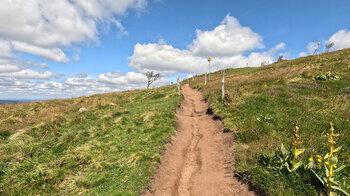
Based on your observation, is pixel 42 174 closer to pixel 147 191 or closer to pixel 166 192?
pixel 147 191

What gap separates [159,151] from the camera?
8.61 meters

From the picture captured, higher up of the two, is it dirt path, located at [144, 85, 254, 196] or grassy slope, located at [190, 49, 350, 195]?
grassy slope, located at [190, 49, 350, 195]

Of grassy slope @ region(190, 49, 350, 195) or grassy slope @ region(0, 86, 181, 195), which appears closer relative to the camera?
grassy slope @ region(190, 49, 350, 195)

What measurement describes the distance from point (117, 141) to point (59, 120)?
29.7 feet

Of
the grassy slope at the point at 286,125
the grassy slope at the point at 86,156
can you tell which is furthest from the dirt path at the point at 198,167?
the grassy slope at the point at 286,125

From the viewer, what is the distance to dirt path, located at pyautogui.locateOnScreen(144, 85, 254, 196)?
6.38 meters

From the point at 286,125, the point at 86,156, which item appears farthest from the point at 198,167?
the point at 86,156

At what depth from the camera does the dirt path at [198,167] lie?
6377mm

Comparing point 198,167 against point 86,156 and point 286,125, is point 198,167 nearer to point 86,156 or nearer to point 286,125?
point 286,125

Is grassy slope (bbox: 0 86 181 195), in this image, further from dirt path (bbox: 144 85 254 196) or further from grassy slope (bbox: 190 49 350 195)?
grassy slope (bbox: 190 49 350 195)

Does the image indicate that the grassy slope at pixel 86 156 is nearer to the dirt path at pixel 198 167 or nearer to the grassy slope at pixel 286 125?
the dirt path at pixel 198 167

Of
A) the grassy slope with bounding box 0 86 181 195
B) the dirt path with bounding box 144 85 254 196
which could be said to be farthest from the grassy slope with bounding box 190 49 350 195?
the grassy slope with bounding box 0 86 181 195

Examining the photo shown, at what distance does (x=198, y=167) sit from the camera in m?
7.96

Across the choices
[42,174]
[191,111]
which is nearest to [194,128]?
[191,111]
